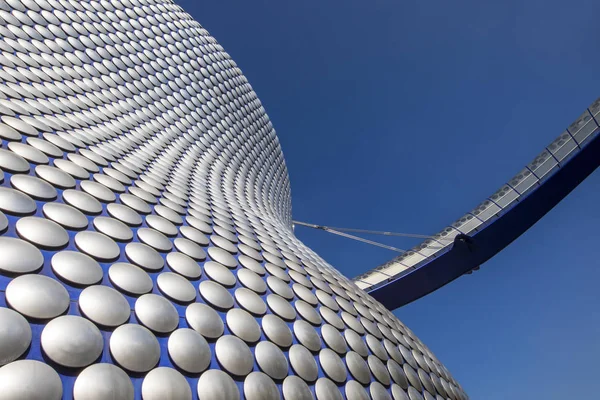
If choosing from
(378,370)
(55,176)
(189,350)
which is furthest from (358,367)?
(55,176)

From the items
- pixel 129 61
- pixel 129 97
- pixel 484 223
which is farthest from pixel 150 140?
pixel 484 223

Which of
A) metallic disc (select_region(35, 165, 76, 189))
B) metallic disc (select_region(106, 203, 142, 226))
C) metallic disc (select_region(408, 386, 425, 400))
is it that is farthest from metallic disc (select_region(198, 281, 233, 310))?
metallic disc (select_region(408, 386, 425, 400))

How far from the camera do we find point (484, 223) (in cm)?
2266

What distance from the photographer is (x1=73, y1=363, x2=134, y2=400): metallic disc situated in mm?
3459

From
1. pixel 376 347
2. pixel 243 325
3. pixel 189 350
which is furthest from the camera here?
pixel 376 347

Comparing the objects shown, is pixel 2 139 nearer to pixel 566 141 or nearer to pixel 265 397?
pixel 265 397

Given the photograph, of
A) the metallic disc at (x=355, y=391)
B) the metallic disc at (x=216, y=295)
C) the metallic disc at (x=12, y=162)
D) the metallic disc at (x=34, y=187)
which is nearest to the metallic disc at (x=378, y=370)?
the metallic disc at (x=355, y=391)

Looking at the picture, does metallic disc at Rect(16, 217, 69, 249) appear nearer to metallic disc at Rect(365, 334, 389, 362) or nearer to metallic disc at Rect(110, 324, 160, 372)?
metallic disc at Rect(110, 324, 160, 372)

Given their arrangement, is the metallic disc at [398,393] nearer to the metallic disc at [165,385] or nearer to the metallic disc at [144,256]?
the metallic disc at [165,385]

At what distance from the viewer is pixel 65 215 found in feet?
19.1

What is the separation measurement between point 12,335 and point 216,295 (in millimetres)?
2610

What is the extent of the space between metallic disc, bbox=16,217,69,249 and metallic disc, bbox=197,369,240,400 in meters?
2.32

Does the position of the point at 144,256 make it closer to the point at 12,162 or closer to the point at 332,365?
the point at 12,162

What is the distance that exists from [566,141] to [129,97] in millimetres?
20897
